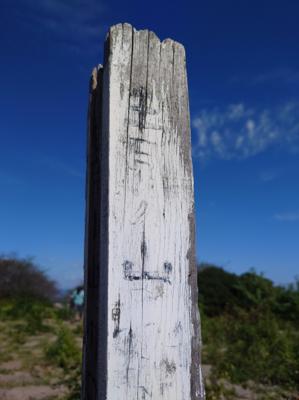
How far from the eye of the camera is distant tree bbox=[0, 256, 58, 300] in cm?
1991

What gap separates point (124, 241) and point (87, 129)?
0.62 meters

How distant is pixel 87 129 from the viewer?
6.27ft

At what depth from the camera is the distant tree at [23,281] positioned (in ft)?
65.3

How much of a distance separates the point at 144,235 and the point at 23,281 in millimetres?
20164

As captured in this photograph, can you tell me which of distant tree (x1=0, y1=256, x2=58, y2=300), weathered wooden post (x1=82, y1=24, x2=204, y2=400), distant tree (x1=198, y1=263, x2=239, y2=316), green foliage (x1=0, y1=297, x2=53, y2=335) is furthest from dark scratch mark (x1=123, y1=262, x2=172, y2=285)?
distant tree (x1=0, y1=256, x2=58, y2=300)

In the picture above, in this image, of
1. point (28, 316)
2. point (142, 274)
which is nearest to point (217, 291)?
point (28, 316)

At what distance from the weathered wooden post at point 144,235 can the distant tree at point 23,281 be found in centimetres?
1892

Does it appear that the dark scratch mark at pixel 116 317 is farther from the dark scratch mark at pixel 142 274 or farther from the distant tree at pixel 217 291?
the distant tree at pixel 217 291

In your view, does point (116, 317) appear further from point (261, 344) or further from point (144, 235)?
point (261, 344)

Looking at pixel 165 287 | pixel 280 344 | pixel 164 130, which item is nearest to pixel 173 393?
pixel 165 287

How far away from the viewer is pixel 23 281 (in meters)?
20.6

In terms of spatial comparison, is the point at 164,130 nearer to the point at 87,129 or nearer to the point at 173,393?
the point at 87,129

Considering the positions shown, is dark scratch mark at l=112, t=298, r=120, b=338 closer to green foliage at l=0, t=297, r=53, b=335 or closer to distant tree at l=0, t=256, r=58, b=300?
green foliage at l=0, t=297, r=53, b=335

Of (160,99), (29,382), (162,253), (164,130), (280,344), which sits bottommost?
(29,382)
